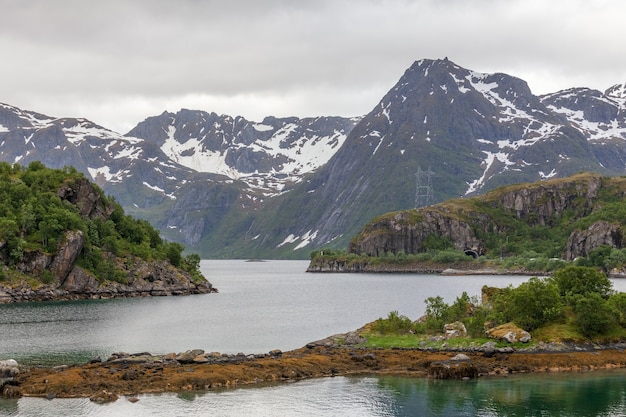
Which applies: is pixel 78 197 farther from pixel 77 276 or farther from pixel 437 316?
pixel 437 316

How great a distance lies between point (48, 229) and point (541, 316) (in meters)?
123

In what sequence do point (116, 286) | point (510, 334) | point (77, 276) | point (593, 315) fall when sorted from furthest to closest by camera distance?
point (116, 286)
point (77, 276)
point (593, 315)
point (510, 334)

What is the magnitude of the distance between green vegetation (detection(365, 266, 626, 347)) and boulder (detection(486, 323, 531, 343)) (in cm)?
118

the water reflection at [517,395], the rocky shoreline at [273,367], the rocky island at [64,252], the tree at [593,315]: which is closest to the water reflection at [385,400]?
the water reflection at [517,395]

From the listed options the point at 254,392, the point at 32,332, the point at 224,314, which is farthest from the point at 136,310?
the point at 254,392

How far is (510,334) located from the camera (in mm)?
80625

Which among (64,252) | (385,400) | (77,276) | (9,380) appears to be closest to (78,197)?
(64,252)

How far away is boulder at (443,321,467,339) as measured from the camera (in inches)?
3312

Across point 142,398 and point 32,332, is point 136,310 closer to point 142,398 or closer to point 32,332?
point 32,332

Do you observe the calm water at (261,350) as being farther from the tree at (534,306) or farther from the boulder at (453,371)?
the tree at (534,306)

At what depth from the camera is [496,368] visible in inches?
2876

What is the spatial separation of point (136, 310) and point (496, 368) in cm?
8735

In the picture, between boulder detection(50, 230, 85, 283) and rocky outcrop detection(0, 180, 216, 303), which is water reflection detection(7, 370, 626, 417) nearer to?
rocky outcrop detection(0, 180, 216, 303)

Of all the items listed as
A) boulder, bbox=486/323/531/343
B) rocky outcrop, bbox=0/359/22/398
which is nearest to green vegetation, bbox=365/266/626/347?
boulder, bbox=486/323/531/343
